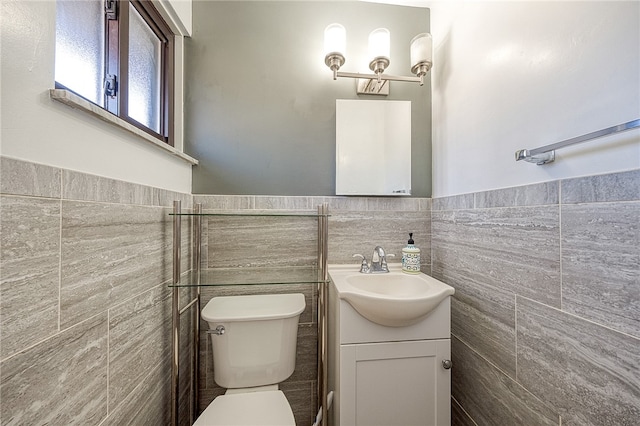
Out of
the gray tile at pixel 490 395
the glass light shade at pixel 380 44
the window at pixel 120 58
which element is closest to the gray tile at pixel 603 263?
the gray tile at pixel 490 395

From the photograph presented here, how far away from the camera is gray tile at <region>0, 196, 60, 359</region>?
45cm

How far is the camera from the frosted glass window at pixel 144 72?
104cm

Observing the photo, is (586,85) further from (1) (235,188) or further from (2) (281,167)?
(1) (235,188)

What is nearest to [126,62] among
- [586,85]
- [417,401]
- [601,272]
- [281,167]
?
[281,167]

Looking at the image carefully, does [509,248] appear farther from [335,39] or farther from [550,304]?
[335,39]

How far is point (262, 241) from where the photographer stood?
1.31 meters

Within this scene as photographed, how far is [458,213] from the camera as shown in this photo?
1178mm

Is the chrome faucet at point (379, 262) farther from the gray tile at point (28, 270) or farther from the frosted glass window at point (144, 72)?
the frosted glass window at point (144, 72)

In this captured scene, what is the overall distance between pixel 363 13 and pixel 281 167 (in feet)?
3.28

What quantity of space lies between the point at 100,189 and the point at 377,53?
1.31 meters

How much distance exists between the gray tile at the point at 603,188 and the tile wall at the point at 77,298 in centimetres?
130

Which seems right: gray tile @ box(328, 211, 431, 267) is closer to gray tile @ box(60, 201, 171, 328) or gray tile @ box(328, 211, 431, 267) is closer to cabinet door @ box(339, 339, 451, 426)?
cabinet door @ box(339, 339, 451, 426)

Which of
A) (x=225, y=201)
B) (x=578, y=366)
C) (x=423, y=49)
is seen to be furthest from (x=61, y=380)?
(x=423, y=49)

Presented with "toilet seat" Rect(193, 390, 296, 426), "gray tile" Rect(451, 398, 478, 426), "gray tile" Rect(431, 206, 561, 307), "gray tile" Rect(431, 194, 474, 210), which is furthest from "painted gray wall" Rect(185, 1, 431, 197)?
"gray tile" Rect(451, 398, 478, 426)
